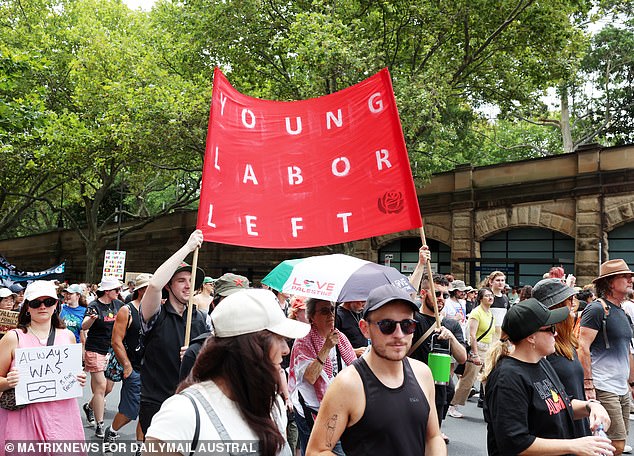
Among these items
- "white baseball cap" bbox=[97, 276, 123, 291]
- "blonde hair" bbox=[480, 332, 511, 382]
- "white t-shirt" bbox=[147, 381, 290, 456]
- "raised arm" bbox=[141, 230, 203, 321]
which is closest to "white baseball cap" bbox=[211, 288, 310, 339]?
"white t-shirt" bbox=[147, 381, 290, 456]

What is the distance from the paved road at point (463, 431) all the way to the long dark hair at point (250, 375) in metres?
5.85

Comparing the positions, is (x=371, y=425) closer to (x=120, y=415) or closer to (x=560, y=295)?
(x=560, y=295)

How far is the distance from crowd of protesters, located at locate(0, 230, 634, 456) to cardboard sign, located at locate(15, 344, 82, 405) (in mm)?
66

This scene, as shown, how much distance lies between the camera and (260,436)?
2.04 m

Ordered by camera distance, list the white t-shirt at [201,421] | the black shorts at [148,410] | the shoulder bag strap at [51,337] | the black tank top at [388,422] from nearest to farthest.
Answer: the white t-shirt at [201,421], the black tank top at [388,422], the black shorts at [148,410], the shoulder bag strap at [51,337]

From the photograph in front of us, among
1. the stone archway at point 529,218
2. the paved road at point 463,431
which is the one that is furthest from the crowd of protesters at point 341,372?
the stone archway at point 529,218

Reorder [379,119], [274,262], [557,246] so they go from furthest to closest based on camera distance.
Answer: [274,262], [557,246], [379,119]

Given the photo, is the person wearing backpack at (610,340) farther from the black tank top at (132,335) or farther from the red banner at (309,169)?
the black tank top at (132,335)

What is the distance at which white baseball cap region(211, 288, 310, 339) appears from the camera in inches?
86.4

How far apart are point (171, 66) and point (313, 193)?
1722 cm

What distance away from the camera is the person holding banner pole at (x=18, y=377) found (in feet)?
14.9

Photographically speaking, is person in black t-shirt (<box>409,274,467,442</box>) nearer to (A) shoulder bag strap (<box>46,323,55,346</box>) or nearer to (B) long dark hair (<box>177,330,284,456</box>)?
(B) long dark hair (<box>177,330,284,456</box>)

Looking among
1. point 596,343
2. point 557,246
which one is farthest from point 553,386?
point 557,246

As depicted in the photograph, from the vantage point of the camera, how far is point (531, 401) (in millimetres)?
3100
